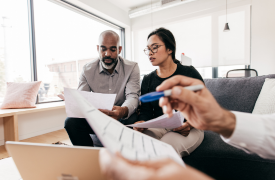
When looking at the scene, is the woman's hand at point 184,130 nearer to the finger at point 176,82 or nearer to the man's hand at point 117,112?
the man's hand at point 117,112

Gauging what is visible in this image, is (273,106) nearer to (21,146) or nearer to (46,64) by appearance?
(21,146)

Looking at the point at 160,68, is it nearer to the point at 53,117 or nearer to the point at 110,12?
the point at 53,117

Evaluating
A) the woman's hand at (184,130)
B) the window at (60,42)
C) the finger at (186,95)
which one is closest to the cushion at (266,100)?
the woman's hand at (184,130)

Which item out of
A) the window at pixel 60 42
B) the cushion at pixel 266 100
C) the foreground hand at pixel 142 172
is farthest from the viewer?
the window at pixel 60 42

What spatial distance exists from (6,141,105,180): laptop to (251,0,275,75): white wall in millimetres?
3811

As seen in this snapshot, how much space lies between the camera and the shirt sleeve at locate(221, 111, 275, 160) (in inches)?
16.9

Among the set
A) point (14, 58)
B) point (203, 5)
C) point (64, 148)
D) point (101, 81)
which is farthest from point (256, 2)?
point (14, 58)

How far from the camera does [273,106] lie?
999 millimetres

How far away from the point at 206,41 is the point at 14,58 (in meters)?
3.75

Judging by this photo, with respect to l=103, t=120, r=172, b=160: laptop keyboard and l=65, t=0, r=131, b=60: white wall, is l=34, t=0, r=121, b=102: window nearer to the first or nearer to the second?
→ l=65, t=0, r=131, b=60: white wall

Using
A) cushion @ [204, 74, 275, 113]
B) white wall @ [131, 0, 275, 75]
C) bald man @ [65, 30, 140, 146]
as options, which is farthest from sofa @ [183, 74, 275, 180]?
white wall @ [131, 0, 275, 75]

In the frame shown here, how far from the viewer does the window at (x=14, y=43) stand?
2.10 meters

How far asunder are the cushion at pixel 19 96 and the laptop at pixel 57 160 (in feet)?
6.38

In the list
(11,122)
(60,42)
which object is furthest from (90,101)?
(60,42)
